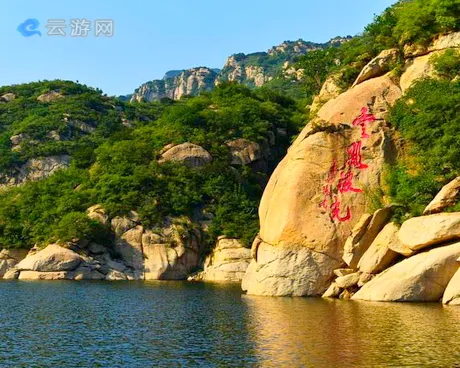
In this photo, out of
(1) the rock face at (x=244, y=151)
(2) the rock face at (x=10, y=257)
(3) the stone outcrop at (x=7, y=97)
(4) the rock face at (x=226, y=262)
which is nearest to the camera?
(4) the rock face at (x=226, y=262)

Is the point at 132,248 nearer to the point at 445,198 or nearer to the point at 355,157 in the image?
the point at 355,157

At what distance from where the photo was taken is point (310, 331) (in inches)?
989

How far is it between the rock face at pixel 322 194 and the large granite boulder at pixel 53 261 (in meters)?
26.2

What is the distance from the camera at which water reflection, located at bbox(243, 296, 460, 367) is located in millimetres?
19531

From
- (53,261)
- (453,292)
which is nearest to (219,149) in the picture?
(53,261)

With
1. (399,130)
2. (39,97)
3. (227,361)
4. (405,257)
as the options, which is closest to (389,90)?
(399,130)

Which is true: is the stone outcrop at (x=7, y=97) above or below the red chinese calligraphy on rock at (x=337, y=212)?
above

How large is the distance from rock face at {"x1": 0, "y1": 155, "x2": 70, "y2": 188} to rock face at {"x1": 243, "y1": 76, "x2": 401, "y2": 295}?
6211cm

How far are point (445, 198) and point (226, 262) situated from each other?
32.6 m

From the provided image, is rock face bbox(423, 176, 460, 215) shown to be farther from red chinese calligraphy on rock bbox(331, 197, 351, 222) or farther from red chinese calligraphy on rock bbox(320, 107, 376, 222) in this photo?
red chinese calligraphy on rock bbox(320, 107, 376, 222)

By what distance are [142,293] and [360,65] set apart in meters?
28.0

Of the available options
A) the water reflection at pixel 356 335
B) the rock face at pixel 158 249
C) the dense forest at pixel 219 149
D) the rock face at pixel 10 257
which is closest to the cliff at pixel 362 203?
the dense forest at pixel 219 149

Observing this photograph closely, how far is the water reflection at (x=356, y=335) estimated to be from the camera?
19531 millimetres

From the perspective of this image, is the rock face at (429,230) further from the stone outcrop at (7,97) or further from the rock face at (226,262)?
the stone outcrop at (7,97)
